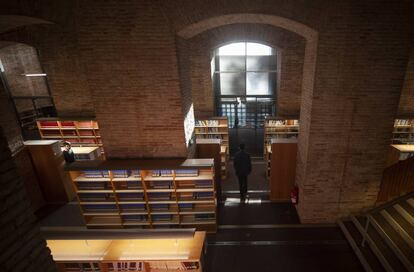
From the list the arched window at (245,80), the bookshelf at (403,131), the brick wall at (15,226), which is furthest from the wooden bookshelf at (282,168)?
the arched window at (245,80)

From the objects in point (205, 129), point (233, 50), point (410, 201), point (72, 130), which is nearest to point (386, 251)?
point (410, 201)

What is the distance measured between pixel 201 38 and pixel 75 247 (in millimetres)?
7540

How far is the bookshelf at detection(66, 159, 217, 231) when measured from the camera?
495 cm

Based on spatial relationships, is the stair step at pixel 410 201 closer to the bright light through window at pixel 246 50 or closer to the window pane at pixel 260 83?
the window pane at pixel 260 83

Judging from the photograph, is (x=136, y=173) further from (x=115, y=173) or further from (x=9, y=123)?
(x=9, y=123)

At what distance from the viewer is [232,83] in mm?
11305

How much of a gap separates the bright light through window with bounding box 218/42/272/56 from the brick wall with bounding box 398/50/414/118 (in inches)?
200

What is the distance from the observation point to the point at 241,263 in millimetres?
4664

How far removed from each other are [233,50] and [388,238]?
8874mm

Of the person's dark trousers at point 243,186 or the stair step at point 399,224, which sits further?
the person's dark trousers at point 243,186

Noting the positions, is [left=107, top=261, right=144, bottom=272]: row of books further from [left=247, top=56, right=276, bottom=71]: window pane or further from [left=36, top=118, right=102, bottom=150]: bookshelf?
[left=247, top=56, right=276, bottom=71]: window pane

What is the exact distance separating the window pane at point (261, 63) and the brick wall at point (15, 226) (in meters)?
10.3

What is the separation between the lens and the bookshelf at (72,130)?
8.56 m

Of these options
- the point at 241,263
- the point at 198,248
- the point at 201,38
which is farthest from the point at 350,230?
the point at 201,38
